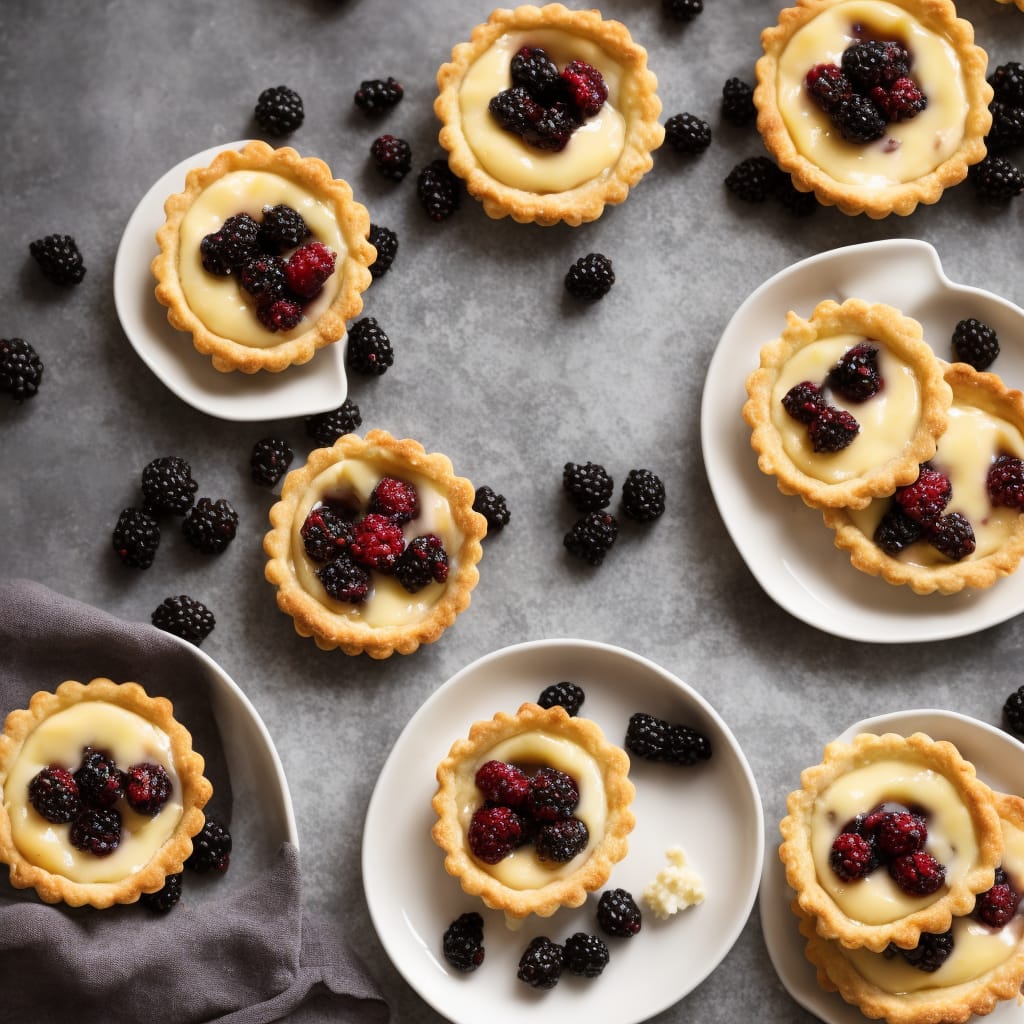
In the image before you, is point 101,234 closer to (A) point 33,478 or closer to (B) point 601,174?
(A) point 33,478

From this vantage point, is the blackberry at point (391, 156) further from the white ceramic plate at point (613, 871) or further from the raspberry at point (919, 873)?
the raspberry at point (919, 873)

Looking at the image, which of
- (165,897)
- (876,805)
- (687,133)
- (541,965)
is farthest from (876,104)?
(165,897)

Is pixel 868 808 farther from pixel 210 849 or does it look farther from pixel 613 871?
pixel 210 849

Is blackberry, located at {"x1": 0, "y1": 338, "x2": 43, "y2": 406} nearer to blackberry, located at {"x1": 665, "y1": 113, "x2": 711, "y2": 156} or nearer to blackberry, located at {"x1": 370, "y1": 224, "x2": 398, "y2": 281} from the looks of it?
blackberry, located at {"x1": 370, "y1": 224, "x2": 398, "y2": 281}

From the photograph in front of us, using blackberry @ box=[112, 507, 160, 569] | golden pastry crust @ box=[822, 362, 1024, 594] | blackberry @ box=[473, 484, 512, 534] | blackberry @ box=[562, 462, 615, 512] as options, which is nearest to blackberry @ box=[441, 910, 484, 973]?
blackberry @ box=[473, 484, 512, 534]

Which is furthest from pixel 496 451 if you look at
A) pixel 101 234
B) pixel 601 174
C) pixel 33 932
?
pixel 33 932

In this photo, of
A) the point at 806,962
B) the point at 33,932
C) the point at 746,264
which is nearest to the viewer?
the point at 33,932
